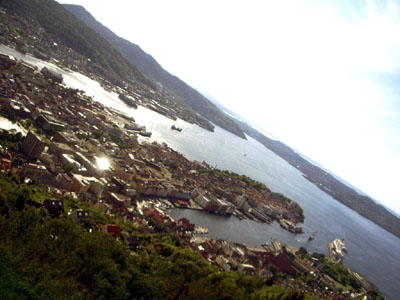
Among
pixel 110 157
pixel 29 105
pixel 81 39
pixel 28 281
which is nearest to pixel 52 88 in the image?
pixel 29 105

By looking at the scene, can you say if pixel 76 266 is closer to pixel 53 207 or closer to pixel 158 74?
pixel 53 207

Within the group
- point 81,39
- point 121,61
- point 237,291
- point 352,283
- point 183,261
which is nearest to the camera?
point 237,291

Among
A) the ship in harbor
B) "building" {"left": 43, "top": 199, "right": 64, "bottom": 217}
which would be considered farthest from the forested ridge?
the ship in harbor

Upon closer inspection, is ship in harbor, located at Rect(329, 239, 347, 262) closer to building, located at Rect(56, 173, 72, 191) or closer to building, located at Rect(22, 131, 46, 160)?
building, located at Rect(56, 173, 72, 191)

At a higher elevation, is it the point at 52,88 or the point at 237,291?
the point at 237,291

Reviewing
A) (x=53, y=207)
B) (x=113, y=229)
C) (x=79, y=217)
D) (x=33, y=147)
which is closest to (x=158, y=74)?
(x=33, y=147)

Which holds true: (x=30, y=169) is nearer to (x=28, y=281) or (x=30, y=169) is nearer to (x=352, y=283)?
(x=28, y=281)
